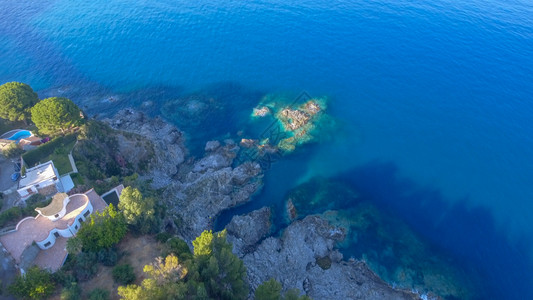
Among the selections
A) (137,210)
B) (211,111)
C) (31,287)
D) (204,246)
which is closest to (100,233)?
(137,210)

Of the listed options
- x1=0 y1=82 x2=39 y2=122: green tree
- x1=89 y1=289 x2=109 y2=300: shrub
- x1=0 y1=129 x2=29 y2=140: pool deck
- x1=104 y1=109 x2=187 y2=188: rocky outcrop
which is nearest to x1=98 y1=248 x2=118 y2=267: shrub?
x1=89 y1=289 x2=109 y2=300: shrub

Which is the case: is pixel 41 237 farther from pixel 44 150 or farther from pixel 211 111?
pixel 211 111

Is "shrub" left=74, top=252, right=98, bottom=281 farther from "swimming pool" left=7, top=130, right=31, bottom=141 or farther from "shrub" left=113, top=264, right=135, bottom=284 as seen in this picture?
"swimming pool" left=7, top=130, right=31, bottom=141

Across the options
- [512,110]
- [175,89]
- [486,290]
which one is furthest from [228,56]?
[486,290]

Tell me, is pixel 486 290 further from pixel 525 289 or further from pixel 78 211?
pixel 78 211

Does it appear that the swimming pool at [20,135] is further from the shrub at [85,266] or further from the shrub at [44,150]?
the shrub at [85,266]

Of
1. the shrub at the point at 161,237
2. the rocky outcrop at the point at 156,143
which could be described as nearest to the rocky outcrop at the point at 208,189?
the rocky outcrop at the point at 156,143
